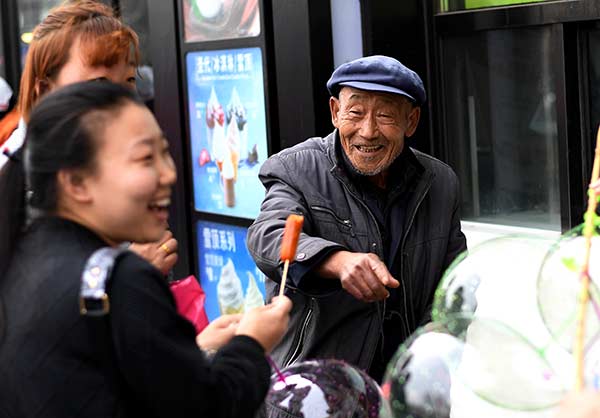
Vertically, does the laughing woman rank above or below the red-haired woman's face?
below

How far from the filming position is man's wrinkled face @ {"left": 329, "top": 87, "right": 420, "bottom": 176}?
11.6ft

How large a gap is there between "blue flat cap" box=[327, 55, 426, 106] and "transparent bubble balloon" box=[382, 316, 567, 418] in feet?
3.66

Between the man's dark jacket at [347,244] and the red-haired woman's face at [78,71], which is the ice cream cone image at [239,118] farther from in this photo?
the red-haired woman's face at [78,71]

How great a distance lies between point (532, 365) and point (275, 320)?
1.69ft

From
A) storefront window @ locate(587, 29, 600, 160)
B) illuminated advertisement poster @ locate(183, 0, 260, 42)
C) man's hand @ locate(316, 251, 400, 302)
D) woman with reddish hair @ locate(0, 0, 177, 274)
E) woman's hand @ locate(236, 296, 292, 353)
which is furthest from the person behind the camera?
illuminated advertisement poster @ locate(183, 0, 260, 42)

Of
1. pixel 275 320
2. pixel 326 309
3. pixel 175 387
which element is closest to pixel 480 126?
pixel 326 309

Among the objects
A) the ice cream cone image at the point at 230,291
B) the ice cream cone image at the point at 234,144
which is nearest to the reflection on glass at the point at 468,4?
the ice cream cone image at the point at 234,144

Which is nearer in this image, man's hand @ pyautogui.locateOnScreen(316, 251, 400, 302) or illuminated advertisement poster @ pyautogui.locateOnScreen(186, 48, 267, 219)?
man's hand @ pyautogui.locateOnScreen(316, 251, 400, 302)

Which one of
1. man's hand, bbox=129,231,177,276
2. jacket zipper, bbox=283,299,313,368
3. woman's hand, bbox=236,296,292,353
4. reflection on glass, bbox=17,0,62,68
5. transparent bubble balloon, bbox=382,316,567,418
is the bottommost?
jacket zipper, bbox=283,299,313,368

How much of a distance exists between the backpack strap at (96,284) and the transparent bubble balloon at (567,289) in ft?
3.10

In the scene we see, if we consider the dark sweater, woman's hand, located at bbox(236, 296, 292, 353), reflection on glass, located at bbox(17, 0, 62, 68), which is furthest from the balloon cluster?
reflection on glass, located at bbox(17, 0, 62, 68)

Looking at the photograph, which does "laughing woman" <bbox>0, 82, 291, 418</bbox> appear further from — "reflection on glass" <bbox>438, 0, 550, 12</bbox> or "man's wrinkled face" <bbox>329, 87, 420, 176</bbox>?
"reflection on glass" <bbox>438, 0, 550, 12</bbox>

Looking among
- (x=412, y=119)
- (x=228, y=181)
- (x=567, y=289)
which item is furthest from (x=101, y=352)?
(x=228, y=181)

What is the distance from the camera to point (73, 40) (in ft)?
10.8
